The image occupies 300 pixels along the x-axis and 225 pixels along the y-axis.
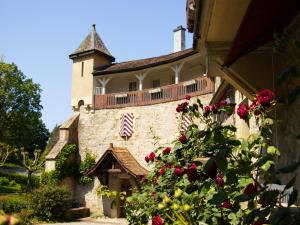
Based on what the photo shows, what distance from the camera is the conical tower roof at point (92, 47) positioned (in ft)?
84.0

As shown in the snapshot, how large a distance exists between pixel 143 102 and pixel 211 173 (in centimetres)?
1972

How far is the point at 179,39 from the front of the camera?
2622 cm

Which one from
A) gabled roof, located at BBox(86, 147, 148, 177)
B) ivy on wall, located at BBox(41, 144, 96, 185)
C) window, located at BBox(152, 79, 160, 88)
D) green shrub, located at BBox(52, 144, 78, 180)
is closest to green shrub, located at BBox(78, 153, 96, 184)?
ivy on wall, located at BBox(41, 144, 96, 185)

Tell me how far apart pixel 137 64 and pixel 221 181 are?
2224 cm

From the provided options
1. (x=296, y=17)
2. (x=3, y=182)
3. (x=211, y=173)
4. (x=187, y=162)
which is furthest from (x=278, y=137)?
(x=3, y=182)

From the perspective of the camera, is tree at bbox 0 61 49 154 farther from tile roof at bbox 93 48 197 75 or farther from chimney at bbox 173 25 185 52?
chimney at bbox 173 25 185 52

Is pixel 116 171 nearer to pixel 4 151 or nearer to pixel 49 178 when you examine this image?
pixel 49 178

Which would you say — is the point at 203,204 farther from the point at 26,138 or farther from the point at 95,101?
the point at 26,138

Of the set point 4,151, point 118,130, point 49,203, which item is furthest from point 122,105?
point 4,151

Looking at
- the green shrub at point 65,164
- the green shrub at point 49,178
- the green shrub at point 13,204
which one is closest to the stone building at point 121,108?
the green shrub at point 65,164

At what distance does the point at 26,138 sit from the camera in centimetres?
4072

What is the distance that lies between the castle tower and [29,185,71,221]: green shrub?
7.02 metres

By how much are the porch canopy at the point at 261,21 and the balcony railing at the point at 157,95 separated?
14.6 meters

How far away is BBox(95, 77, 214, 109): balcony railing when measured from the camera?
727 inches
